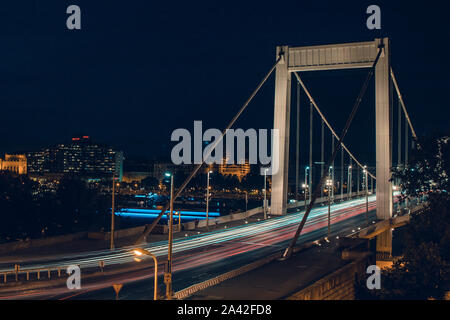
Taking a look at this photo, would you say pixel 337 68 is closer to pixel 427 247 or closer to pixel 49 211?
pixel 427 247

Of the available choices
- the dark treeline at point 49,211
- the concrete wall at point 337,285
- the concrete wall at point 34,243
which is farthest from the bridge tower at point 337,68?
the dark treeline at point 49,211

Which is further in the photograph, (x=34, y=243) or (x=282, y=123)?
(x=282, y=123)

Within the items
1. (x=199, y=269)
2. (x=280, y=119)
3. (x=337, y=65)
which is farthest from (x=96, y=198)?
(x=199, y=269)

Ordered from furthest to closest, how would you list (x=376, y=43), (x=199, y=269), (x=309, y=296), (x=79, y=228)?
1. (x=79, y=228)
2. (x=376, y=43)
3. (x=199, y=269)
4. (x=309, y=296)

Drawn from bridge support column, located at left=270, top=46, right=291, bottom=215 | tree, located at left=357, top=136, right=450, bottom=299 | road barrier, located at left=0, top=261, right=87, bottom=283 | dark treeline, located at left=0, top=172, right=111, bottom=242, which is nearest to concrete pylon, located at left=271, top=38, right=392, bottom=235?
bridge support column, located at left=270, top=46, right=291, bottom=215

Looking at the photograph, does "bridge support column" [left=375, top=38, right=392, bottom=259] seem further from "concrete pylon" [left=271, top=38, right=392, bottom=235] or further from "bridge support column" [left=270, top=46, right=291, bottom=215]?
"bridge support column" [left=270, top=46, right=291, bottom=215]

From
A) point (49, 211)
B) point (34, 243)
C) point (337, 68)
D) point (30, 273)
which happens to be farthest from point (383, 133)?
point (49, 211)
